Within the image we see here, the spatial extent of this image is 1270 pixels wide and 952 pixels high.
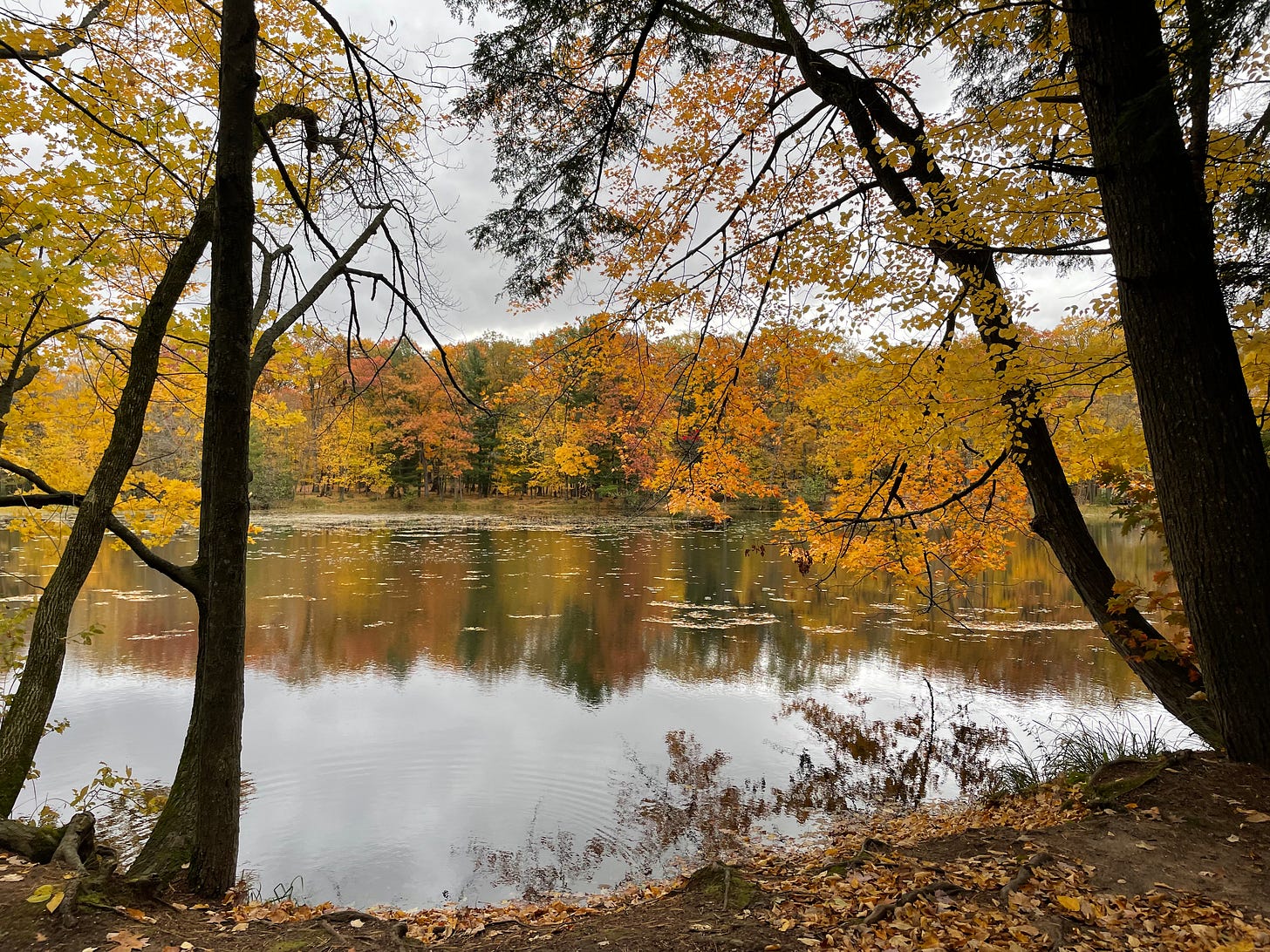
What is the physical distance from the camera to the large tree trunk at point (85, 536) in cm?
416

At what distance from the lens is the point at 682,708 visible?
29.7 ft

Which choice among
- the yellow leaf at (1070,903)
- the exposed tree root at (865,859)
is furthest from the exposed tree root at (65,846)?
the yellow leaf at (1070,903)

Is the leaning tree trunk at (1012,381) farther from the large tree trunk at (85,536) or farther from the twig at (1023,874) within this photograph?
the large tree trunk at (85,536)

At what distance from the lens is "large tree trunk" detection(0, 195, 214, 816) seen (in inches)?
164

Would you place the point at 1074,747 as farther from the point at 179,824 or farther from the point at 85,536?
the point at 85,536

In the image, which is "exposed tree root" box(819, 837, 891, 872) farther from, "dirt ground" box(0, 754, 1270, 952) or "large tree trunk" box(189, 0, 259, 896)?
"large tree trunk" box(189, 0, 259, 896)

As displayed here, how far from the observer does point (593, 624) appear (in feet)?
42.7

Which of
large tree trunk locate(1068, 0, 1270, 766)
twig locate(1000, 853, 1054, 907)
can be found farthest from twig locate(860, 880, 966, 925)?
large tree trunk locate(1068, 0, 1270, 766)

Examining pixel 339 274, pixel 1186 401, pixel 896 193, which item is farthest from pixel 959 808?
pixel 339 274

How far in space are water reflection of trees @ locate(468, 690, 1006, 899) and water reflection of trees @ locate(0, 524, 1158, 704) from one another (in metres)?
1.65

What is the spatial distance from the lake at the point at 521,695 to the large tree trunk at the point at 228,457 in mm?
2145

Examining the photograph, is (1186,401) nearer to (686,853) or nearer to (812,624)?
(686,853)

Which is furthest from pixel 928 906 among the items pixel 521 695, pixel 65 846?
pixel 521 695

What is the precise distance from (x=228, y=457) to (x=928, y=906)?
11.9 feet
